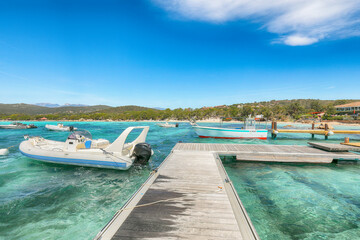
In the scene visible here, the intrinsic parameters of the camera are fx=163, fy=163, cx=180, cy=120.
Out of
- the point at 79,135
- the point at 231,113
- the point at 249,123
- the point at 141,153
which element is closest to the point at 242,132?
the point at 249,123

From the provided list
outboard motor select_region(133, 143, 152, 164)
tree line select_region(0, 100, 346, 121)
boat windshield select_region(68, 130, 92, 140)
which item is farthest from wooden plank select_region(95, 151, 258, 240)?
tree line select_region(0, 100, 346, 121)

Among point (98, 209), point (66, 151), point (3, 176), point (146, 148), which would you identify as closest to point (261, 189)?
point (146, 148)

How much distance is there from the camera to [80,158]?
9.19 m

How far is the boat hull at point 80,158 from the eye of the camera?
875 cm

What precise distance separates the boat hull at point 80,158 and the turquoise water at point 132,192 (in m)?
0.47

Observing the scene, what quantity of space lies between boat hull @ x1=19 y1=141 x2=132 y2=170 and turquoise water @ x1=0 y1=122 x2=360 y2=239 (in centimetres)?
47

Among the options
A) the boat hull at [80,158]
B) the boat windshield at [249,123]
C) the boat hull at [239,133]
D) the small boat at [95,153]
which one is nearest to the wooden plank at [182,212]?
the small boat at [95,153]

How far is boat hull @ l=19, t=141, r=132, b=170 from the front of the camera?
8.75 m

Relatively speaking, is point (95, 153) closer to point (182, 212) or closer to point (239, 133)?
point (182, 212)

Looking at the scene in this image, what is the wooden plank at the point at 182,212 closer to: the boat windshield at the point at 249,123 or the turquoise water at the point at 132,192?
the turquoise water at the point at 132,192

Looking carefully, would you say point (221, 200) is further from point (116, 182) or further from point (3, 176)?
point (3, 176)

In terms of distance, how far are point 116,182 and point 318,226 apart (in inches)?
312

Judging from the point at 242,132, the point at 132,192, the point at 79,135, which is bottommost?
the point at 132,192

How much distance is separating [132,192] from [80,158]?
4290 mm
